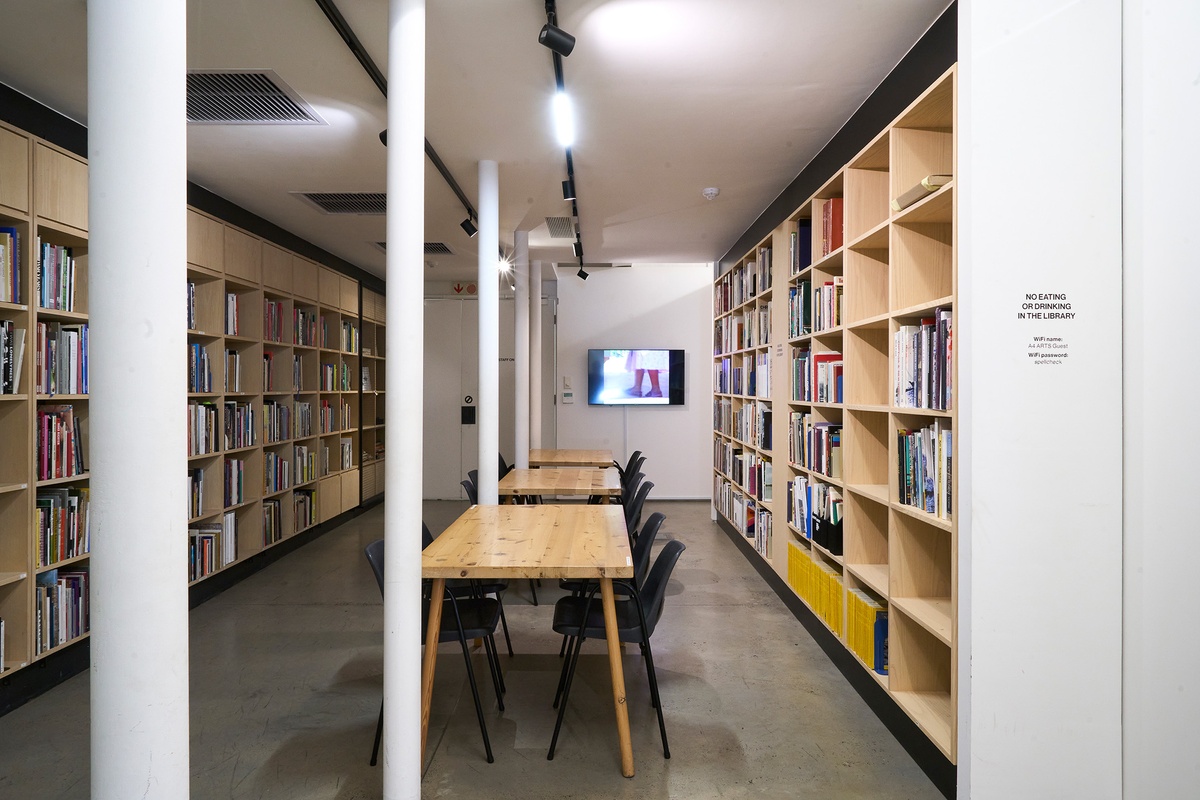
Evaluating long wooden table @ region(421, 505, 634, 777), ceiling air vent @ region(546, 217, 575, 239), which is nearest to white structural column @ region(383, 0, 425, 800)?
long wooden table @ region(421, 505, 634, 777)

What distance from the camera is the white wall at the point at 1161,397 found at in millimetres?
2100

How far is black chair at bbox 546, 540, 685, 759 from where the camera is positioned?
9.48 feet

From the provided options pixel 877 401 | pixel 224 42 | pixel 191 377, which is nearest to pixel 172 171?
pixel 224 42

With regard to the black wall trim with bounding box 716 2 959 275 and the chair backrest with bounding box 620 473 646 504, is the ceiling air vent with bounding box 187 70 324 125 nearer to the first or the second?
the black wall trim with bounding box 716 2 959 275

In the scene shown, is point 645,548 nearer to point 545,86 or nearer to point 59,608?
point 545,86

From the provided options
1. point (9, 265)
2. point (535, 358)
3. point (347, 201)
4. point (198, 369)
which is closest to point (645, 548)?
point (9, 265)

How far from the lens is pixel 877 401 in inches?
141

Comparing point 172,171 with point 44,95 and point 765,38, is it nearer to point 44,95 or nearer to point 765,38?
point 765,38

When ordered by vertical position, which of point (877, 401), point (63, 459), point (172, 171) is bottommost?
point (63, 459)

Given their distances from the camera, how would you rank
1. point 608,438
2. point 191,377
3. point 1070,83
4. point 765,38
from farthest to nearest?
point 608,438
point 191,377
point 765,38
point 1070,83

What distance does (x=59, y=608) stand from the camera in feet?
11.5

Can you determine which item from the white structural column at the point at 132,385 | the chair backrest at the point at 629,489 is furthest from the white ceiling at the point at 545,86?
the chair backrest at the point at 629,489

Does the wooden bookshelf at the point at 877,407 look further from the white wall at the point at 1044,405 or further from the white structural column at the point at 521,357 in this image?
the white structural column at the point at 521,357

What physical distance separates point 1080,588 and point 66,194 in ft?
16.4
